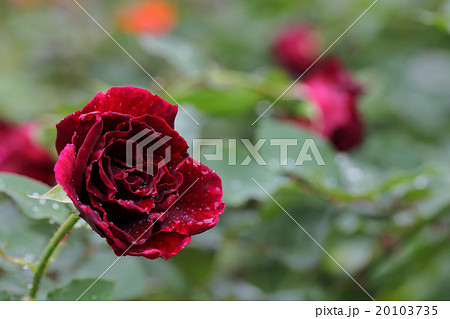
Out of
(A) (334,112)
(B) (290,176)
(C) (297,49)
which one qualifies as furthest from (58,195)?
(C) (297,49)

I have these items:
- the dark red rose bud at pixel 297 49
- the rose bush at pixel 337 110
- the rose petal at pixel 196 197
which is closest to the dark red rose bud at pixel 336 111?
the rose bush at pixel 337 110

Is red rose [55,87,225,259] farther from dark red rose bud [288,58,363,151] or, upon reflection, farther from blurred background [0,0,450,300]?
dark red rose bud [288,58,363,151]

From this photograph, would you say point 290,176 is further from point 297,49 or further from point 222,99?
point 297,49

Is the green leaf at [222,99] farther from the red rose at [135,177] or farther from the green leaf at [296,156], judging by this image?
the red rose at [135,177]

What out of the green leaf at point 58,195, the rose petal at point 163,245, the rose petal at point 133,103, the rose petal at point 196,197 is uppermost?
the rose petal at point 133,103

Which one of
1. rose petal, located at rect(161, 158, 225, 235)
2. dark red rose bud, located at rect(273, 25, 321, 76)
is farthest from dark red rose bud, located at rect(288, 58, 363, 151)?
rose petal, located at rect(161, 158, 225, 235)
